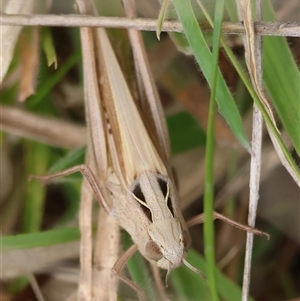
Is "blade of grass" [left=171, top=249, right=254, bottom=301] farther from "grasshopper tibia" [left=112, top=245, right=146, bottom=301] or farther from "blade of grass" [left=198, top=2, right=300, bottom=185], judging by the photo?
"blade of grass" [left=198, top=2, right=300, bottom=185]

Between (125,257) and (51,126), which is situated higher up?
(51,126)

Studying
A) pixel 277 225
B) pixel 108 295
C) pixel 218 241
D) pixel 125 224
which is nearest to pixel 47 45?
pixel 125 224

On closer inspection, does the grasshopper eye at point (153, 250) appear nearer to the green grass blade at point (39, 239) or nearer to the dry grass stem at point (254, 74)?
→ the dry grass stem at point (254, 74)

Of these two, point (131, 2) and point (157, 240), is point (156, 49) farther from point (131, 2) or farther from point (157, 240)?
point (157, 240)

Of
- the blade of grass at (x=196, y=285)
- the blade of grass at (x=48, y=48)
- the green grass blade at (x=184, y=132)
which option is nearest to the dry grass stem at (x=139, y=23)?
the blade of grass at (x=48, y=48)

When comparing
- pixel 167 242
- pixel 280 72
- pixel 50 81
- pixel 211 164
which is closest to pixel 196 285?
pixel 167 242

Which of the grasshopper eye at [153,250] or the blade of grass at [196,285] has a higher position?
the grasshopper eye at [153,250]

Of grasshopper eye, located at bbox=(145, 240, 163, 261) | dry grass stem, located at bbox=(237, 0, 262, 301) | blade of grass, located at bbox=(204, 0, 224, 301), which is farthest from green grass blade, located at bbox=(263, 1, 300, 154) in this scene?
grasshopper eye, located at bbox=(145, 240, 163, 261)
